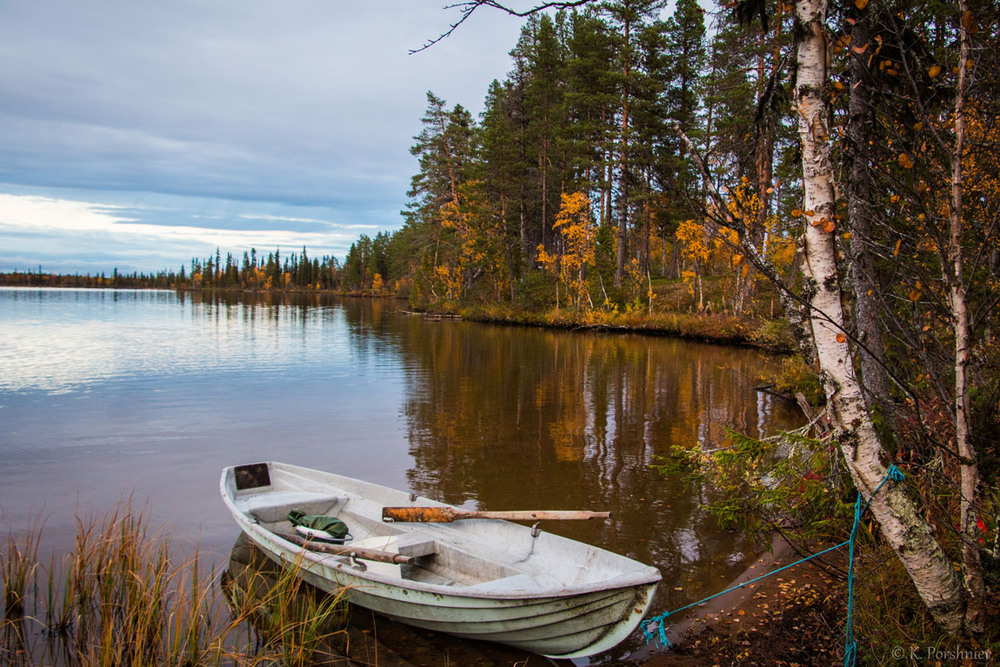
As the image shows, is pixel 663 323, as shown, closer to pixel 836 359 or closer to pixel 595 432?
pixel 595 432

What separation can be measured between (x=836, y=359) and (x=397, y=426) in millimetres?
10944

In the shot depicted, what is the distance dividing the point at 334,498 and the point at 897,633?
227 inches

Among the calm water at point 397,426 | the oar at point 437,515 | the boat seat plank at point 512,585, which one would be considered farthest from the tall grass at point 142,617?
the calm water at point 397,426

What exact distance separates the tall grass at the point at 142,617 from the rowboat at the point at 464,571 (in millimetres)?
406

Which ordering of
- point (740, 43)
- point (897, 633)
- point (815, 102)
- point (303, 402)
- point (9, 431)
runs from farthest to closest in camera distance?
point (740, 43) → point (303, 402) → point (9, 431) → point (897, 633) → point (815, 102)

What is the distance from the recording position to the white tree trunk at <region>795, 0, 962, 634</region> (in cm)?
349

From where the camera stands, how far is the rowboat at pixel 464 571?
462 cm

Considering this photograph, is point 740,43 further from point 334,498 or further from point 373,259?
point 373,259

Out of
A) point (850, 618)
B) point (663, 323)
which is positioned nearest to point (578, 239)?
point (663, 323)

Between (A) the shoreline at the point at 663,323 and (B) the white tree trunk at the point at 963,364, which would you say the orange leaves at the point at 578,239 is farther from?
(B) the white tree trunk at the point at 963,364

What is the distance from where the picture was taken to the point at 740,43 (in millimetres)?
27922

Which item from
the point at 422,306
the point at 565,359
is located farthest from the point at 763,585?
the point at 422,306

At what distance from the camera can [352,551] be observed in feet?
18.9

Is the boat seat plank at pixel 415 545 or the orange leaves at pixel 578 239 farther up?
the orange leaves at pixel 578 239
